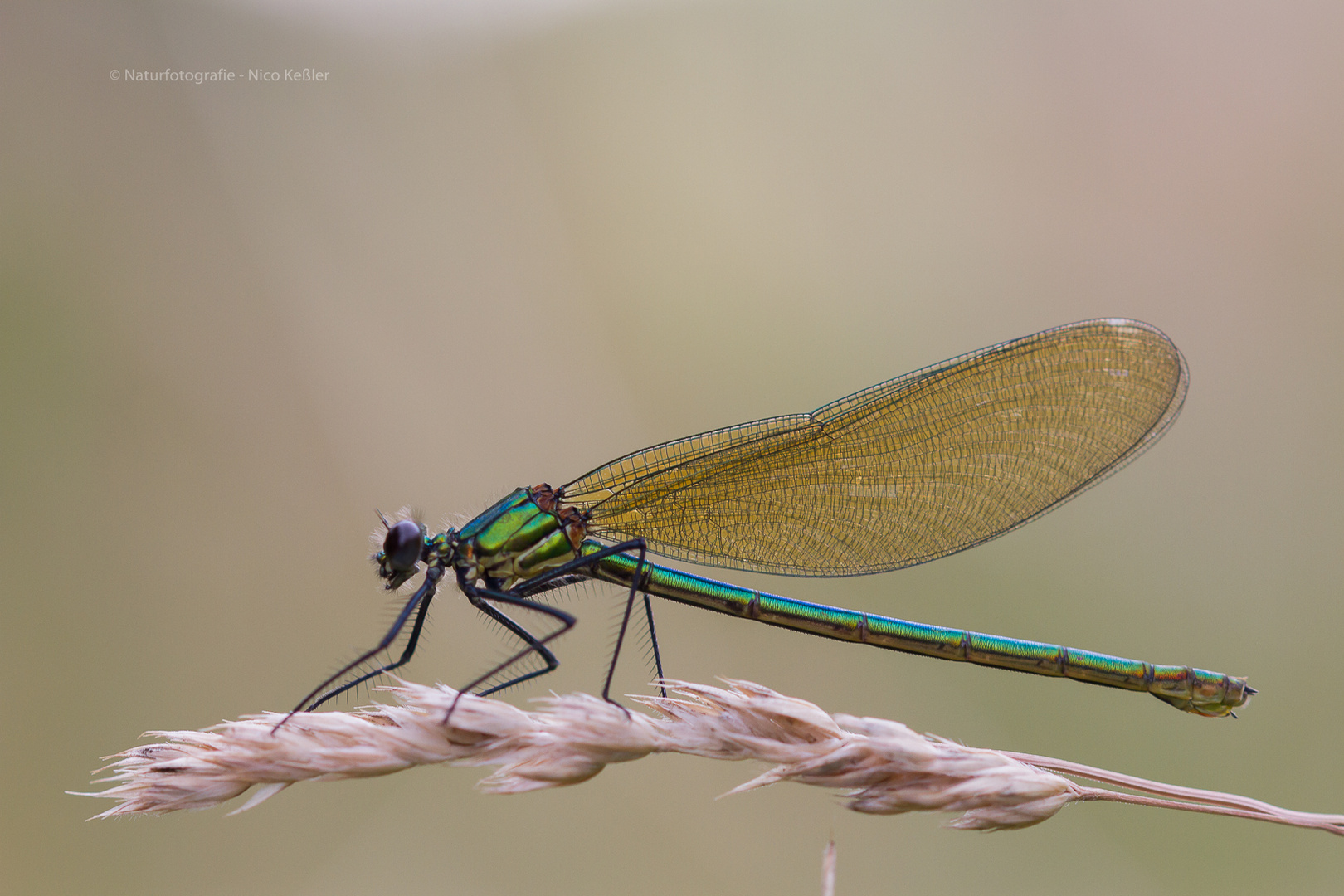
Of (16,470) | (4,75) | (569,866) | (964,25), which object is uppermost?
(4,75)

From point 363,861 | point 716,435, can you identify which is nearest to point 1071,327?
point 716,435

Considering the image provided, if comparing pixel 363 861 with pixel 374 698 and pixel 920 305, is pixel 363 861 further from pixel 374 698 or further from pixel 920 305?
pixel 920 305

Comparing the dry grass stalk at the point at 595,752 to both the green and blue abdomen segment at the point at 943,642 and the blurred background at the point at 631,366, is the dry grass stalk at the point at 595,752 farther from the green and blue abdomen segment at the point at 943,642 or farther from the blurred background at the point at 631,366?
the blurred background at the point at 631,366

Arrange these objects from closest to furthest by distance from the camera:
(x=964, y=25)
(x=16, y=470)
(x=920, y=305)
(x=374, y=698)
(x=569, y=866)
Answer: (x=374, y=698) < (x=569, y=866) < (x=16, y=470) < (x=920, y=305) < (x=964, y=25)

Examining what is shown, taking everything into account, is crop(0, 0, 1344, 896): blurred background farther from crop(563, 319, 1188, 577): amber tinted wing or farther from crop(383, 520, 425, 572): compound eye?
crop(563, 319, 1188, 577): amber tinted wing

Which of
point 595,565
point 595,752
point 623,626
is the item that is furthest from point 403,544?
point 595,752

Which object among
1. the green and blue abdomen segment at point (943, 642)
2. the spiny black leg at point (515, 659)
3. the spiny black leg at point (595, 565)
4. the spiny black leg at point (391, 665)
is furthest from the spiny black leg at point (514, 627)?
the green and blue abdomen segment at point (943, 642)

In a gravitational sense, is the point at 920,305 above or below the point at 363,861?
above
